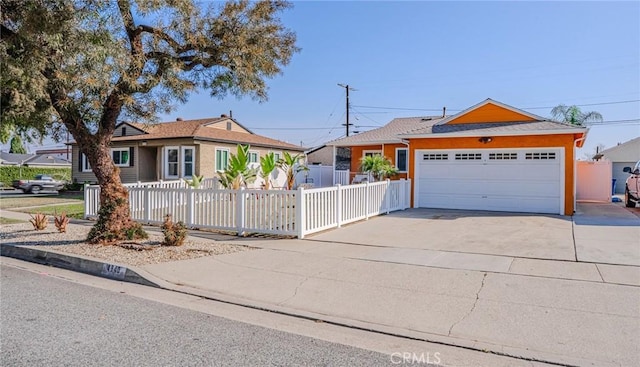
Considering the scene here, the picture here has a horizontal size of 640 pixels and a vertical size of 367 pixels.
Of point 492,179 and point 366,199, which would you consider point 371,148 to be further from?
point 366,199

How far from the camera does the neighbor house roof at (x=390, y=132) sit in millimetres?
21938

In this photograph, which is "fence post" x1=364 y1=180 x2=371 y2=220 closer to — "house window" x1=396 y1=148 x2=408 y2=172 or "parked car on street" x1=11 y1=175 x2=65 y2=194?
"house window" x1=396 y1=148 x2=408 y2=172

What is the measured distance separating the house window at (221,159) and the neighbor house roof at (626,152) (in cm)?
3537

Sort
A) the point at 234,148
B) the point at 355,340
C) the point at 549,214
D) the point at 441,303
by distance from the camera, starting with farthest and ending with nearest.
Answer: the point at 234,148, the point at 549,214, the point at 441,303, the point at 355,340

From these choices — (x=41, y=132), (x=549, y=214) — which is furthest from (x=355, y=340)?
(x=549, y=214)

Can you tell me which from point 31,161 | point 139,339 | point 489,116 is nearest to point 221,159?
point 489,116

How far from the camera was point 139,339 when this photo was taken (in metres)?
4.29

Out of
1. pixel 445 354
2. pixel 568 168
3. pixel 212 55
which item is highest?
pixel 212 55

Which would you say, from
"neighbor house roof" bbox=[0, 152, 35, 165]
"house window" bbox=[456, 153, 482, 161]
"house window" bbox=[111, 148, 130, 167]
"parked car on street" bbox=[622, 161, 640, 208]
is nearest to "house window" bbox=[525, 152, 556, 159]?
"house window" bbox=[456, 153, 482, 161]

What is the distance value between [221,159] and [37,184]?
1657 centimetres

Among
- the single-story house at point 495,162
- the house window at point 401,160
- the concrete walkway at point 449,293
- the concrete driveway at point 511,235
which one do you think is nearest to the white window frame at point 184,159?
the house window at point 401,160

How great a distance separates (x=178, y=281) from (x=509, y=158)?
13.6 meters

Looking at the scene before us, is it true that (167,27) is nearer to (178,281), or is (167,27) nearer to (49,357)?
(178,281)

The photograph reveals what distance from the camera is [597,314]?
492 cm
